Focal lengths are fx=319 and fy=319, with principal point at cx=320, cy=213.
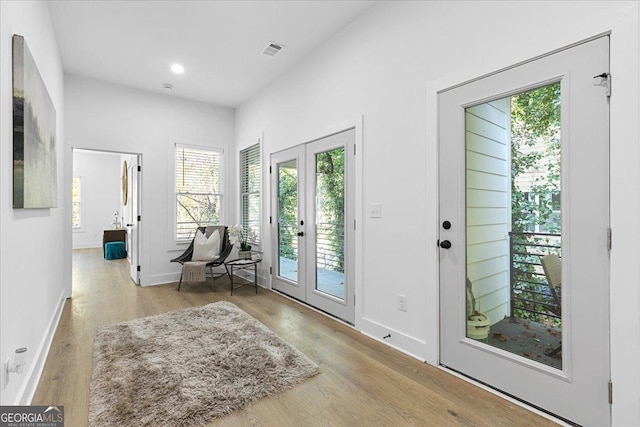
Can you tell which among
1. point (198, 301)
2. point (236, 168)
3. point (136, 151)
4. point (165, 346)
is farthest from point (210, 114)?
point (165, 346)

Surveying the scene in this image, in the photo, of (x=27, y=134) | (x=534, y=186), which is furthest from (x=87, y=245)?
(x=534, y=186)

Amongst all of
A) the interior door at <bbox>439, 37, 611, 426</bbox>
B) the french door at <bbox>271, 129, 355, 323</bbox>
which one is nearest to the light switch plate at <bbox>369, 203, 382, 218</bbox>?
the french door at <bbox>271, 129, 355, 323</bbox>

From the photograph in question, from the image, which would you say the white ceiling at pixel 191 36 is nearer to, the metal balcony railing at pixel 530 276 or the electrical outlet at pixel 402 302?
the metal balcony railing at pixel 530 276

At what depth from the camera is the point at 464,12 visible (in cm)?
215

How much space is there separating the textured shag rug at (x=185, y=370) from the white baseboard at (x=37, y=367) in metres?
0.31

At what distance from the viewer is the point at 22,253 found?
5.94 feet

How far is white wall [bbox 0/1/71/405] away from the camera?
1.49 m

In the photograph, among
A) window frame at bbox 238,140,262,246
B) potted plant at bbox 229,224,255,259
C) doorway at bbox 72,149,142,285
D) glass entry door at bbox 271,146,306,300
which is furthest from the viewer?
doorway at bbox 72,149,142,285

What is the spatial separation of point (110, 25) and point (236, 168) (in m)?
2.69

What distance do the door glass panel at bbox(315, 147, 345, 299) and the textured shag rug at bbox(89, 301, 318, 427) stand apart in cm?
88

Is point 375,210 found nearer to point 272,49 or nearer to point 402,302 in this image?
point 402,302

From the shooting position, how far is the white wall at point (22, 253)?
1.49m

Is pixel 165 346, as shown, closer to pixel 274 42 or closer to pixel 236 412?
pixel 236 412

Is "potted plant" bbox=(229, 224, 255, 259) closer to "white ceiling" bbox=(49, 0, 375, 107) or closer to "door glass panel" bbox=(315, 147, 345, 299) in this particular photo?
"door glass panel" bbox=(315, 147, 345, 299)
